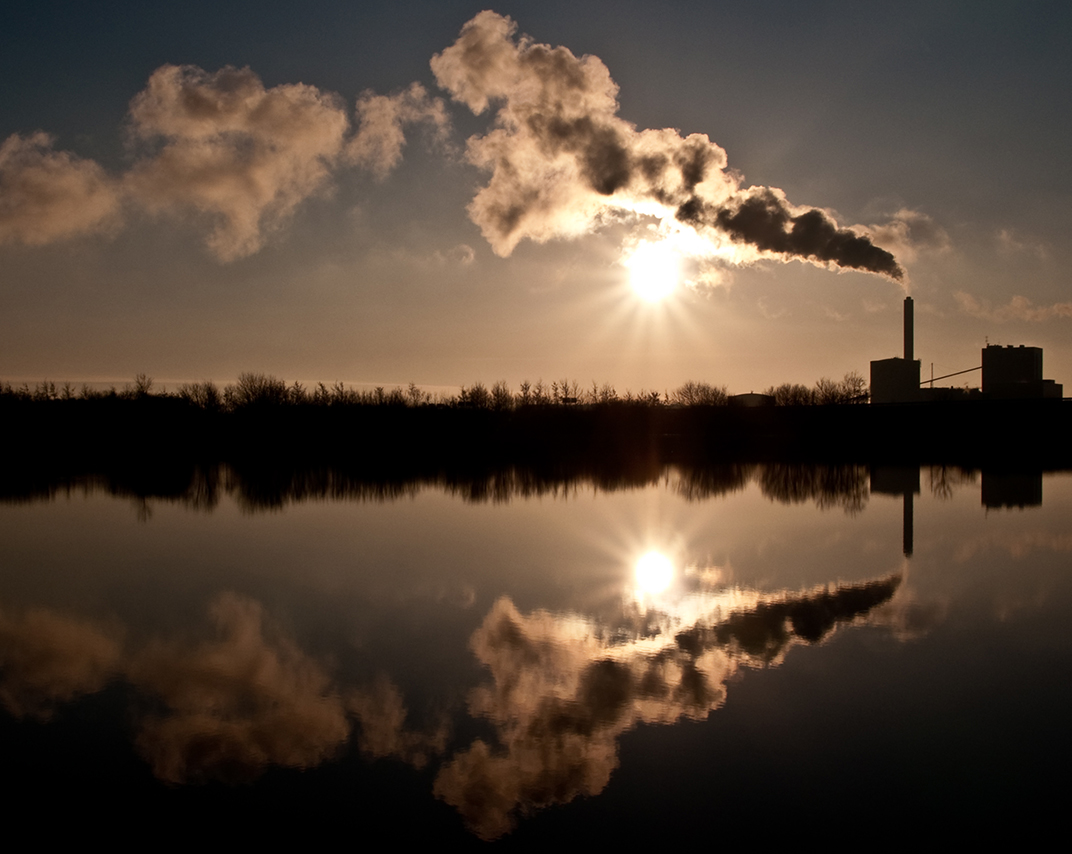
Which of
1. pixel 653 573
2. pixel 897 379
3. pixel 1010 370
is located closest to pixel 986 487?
pixel 653 573

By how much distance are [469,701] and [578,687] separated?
36.6 inches

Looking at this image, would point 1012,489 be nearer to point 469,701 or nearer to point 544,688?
point 544,688

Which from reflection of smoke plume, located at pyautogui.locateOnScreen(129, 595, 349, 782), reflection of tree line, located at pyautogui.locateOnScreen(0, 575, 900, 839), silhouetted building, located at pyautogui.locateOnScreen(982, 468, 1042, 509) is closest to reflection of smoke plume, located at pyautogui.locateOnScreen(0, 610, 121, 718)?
reflection of tree line, located at pyautogui.locateOnScreen(0, 575, 900, 839)

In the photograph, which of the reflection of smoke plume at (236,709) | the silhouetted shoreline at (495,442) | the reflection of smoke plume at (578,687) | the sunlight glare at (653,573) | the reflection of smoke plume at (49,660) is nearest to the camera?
the reflection of smoke plume at (578,687)

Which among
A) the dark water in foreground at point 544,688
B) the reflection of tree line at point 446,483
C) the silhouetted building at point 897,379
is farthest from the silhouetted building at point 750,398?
the dark water in foreground at point 544,688

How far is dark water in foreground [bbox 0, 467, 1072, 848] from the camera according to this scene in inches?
193

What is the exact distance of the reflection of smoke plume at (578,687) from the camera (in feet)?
17.1

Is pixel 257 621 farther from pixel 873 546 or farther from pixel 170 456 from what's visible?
pixel 170 456

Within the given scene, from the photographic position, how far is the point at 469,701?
6562 mm

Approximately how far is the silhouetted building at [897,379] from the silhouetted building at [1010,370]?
419 inches

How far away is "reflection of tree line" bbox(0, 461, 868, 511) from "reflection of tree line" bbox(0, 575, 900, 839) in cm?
1148

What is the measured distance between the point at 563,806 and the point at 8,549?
42.2ft

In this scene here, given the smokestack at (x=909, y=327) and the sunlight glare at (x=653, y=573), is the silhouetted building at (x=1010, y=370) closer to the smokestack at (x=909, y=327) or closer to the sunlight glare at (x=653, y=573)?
the smokestack at (x=909, y=327)

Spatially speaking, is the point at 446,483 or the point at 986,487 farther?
the point at 446,483
